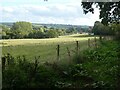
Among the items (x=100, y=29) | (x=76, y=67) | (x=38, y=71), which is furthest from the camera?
(x=100, y=29)

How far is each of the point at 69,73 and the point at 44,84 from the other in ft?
9.23

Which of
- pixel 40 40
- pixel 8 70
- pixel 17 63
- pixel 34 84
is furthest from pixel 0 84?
pixel 40 40

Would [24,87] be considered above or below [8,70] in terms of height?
below

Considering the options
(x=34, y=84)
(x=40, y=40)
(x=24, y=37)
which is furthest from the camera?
(x=40, y=40)

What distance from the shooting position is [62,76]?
11.7m

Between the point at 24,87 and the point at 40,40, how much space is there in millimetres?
28902

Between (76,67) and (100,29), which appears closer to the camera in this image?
(76,67)

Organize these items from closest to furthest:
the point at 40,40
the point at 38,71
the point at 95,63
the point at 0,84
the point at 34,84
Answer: the point at 0,84, the point at 34,84, the point at 38,71, the point at 95,63, the point at 40,40

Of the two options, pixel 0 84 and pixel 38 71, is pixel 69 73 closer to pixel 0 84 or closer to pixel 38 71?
pixel 38 71

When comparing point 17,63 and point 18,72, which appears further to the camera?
point 17,63

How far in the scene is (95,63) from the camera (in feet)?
52.2

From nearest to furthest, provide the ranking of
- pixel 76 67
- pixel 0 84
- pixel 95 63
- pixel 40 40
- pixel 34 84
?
pixel 0 84, pixel 34 84, pixel 76 67, pixel 95 63, pixel 40 40

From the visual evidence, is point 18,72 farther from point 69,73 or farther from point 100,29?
point 100,29

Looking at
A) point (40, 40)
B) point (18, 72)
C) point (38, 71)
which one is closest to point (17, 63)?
point (38, 71)
